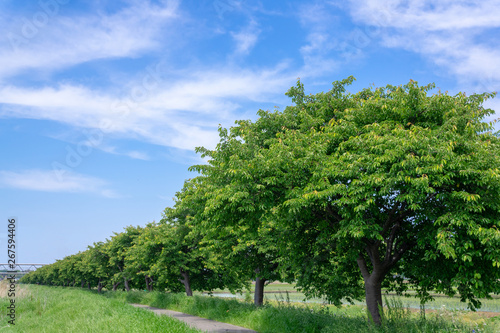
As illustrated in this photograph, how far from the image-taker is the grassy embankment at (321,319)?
10672mm

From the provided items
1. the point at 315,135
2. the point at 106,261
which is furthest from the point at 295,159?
the point at 106,261

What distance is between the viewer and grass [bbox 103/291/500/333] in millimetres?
10672

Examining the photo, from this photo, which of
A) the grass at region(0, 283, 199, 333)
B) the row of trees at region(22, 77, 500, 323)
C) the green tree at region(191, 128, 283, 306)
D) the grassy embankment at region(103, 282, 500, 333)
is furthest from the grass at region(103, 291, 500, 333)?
the grass at region(0, 283, 199, 333)

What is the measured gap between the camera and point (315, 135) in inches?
500

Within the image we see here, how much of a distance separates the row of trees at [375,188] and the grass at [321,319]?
3.29 feet

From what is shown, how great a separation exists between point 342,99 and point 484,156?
6.77 m

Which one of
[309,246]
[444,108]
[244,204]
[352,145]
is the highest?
[444,108]

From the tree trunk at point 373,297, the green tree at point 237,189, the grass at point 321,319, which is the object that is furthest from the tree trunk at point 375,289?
the green tree at point 237,189

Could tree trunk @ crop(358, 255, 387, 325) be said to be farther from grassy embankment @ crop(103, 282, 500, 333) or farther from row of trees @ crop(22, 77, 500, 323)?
grassy embankment @ crop(103, 282, 500, 333)

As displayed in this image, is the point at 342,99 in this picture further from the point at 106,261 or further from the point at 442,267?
the point at 106,261

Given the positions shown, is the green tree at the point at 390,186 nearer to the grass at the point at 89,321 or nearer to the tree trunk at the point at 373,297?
the tree trunk at the point at 373,297

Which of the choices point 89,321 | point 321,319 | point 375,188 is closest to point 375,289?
point 321,319

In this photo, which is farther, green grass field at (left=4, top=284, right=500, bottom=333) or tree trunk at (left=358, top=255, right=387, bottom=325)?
tree trunk at (left=358, top=255, right=387, bottom=325)

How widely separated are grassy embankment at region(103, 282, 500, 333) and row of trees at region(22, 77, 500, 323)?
3.35 ft
